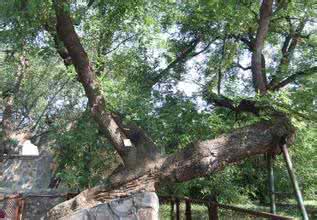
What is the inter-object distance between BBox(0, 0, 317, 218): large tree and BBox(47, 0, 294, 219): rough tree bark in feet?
0.06

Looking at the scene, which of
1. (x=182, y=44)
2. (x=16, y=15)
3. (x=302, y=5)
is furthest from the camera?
(x=182, y=44)

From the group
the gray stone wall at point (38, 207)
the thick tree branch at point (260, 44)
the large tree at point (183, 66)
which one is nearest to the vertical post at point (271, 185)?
the large tree at point (183, 66)

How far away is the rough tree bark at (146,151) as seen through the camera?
6945 mm

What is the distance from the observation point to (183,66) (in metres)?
11.8

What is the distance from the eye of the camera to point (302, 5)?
36.3ft

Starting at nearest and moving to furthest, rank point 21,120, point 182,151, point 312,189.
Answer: point 182,151
point 312,189
point 21,120

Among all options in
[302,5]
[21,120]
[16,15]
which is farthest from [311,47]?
[21,120]

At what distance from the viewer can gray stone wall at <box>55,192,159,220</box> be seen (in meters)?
6.85

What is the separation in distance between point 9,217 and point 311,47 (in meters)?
9.69

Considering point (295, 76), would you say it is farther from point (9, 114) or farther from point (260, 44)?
point (9, 114)

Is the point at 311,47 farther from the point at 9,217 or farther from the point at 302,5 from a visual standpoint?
the point at 9,217

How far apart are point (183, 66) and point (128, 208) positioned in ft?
19.0

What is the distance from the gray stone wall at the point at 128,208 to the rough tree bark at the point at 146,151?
105 mm

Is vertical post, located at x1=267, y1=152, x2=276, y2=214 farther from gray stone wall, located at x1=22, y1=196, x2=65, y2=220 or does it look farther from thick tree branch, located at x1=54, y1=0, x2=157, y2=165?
gray stone wall, located at x1=22, y1=196, x2=65, y2=220
